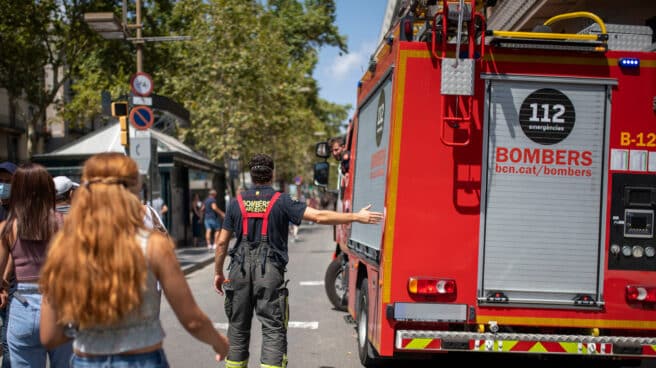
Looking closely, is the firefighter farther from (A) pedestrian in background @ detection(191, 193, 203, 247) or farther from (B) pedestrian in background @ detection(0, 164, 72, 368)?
(A) pedestrian in background @ detection(191, 193, 203, 247)

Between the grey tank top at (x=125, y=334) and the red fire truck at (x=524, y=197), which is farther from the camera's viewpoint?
the red fire truck at (x=524, y=197)

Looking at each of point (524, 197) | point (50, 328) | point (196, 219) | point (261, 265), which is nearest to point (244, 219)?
point (261, 265)

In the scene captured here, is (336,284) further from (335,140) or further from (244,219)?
(244,219)

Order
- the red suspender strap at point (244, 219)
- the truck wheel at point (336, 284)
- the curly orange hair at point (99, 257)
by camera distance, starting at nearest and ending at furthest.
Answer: the curly orange hair at point (99, 257)
the red suspender strap at point (244, 219)
the truck wheel at point (336, 284)

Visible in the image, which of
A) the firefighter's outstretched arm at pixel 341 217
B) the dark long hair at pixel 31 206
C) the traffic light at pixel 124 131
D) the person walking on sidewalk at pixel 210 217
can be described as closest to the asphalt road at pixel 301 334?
the firefighter's outstretched arm at pixel 341 217

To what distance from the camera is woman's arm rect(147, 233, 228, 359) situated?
243cm

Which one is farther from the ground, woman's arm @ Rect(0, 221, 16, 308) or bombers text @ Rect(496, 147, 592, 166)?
bombers text @ Rect(496, 147, 592, 166)

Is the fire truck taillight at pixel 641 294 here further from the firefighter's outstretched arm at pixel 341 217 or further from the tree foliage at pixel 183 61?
the tree foliage at pixel 183 61

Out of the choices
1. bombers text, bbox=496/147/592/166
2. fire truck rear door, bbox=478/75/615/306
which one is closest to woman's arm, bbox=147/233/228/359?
fire truck rear door, bbox=478/75/615/306

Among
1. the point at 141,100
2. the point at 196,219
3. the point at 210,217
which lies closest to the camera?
the point at 141,100

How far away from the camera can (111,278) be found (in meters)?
2.37

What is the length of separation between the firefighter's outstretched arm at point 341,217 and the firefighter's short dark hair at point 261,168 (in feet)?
1.51

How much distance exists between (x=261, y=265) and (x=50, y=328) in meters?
2.34

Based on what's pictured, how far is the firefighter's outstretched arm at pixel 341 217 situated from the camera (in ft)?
15.1
